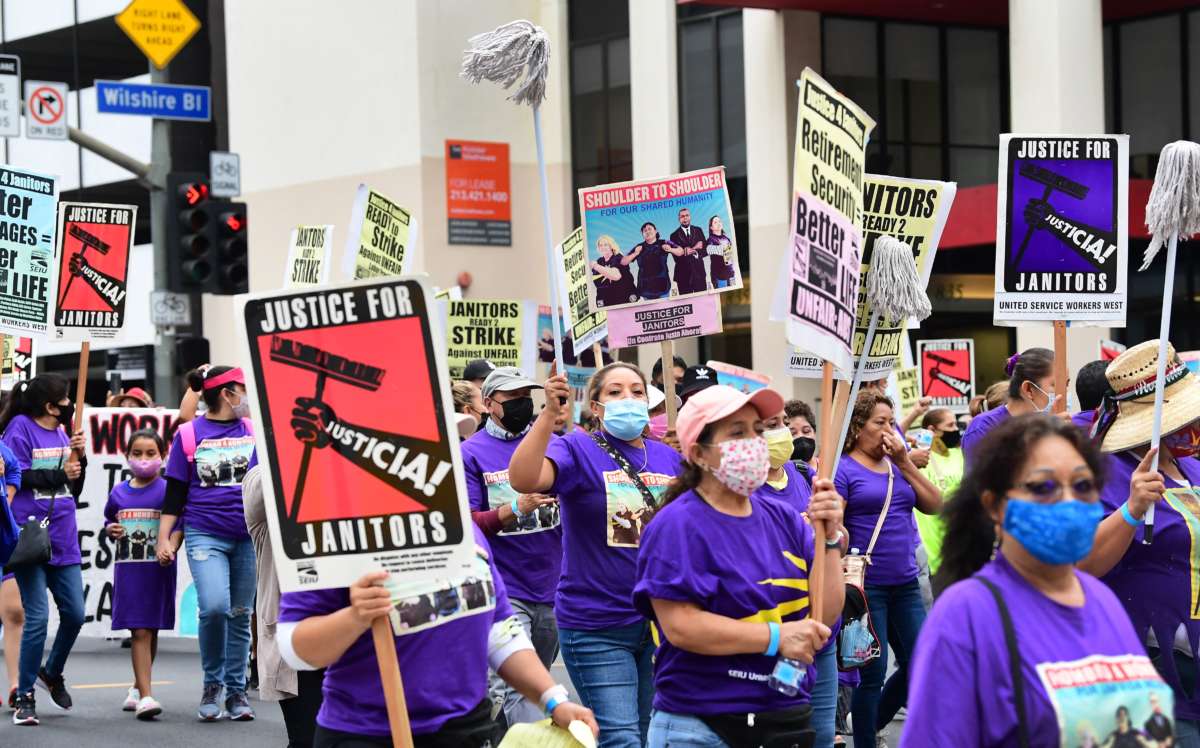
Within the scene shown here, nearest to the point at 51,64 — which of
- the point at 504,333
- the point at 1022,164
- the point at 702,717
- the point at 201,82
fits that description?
the point at 201,82

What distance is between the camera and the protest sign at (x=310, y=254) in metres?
12.5

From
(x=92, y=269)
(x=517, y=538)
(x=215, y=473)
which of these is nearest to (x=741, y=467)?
(x=517, y=538)

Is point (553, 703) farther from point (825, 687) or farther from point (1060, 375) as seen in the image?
→ point (1060, 375)

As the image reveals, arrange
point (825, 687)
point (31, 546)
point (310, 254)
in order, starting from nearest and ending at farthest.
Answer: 1. point (825, 687)
2. point (31, 546)
3. point (310, 254)

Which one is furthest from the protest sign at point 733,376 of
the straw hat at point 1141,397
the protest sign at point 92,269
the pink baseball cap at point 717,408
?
the pink baseball cap at point 717,408

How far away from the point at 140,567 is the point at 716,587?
23.7ft

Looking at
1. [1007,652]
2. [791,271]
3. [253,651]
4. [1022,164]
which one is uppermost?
[1022,164]

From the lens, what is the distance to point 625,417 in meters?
7.29

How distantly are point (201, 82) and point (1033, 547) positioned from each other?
3503cm

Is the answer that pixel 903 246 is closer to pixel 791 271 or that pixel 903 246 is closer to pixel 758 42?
pixel 791 271

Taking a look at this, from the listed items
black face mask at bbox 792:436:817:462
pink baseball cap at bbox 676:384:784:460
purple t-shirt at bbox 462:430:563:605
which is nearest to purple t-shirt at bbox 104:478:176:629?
purple t-shirt at bbox 462:430:563:605

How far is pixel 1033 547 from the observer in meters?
3.54

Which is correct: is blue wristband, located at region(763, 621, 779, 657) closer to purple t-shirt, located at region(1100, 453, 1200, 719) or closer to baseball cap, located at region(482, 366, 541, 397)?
purple t-shirt, located at region(1100, 453, 1200, 719)

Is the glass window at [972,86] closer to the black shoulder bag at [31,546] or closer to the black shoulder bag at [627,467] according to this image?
the black shoulder bag at [31,546]
